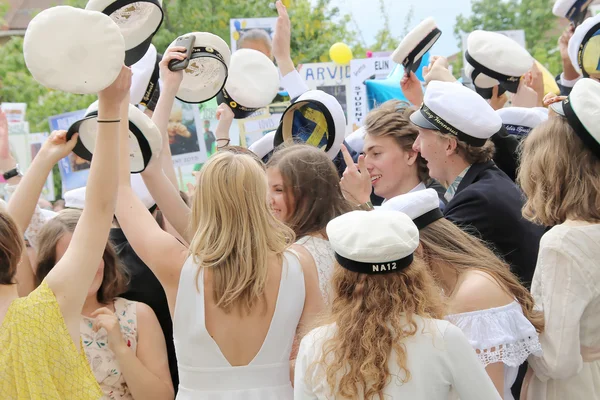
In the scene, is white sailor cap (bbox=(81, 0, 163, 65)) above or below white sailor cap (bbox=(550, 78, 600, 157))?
above

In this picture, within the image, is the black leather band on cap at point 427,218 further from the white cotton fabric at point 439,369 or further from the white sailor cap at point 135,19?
the white sailor cap at point 135,19

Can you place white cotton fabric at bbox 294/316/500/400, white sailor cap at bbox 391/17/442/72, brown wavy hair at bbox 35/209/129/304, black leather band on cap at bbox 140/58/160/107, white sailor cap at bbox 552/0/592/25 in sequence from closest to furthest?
white cotton fabric at bbox 294/316/500/400 < brown wavy hair at bbox 35/209/129/304 < black leather band on cap at bbox 140/58/160/107 < white sailor cap at bbox 391/17/442/72 < white sailor cap at bbox 552/0/592/25

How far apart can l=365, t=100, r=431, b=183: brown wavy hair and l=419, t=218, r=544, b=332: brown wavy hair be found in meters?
1.44

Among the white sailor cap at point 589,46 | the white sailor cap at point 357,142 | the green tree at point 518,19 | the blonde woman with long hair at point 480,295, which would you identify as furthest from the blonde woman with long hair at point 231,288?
the green tree at point 518,19

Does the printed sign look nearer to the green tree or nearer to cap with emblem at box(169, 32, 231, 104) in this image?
cap with emblem at box(169, 32, 231, 104)

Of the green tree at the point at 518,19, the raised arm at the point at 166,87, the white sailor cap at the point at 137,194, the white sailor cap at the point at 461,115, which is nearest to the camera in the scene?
the raised arm at the point at 166,87

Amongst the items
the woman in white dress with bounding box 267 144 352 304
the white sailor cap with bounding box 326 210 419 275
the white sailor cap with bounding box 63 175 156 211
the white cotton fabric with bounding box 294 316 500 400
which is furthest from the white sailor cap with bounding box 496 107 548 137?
the white cotton fabric with bounding box 294 316 500 400

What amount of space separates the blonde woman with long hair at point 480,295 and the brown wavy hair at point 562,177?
0.33 meters

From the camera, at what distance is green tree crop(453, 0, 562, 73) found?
66.0ft

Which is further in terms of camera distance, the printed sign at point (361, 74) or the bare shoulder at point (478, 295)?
the printed sign at point (361, 74)

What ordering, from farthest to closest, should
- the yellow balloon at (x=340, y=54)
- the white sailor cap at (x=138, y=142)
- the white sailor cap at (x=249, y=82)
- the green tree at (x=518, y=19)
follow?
the green tree at (x=518, y=19) < the yellow balloon at (x=340, y=54) < the white sailor cap at (x=249, y=82) < the white sailor cap at (x=138, y=142)

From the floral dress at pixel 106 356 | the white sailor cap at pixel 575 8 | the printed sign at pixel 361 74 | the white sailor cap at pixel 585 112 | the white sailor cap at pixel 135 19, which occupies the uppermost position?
the white sailor cap at pixel 135 19

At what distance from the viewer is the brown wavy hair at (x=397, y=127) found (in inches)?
162

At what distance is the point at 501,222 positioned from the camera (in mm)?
3363
